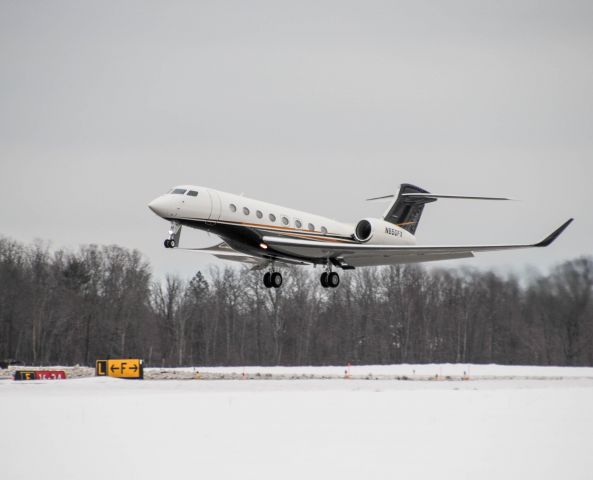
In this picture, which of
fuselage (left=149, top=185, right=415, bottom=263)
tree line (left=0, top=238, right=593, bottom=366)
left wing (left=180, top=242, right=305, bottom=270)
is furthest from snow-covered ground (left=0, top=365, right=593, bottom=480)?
tree line (left=0, top=238, right=593, bottom=366)

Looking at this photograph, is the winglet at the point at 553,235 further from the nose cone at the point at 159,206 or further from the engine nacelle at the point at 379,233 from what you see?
the nose cone at the point at 159,206

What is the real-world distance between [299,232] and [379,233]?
401 cm

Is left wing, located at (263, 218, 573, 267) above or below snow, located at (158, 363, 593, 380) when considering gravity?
above

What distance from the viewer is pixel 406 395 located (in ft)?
107

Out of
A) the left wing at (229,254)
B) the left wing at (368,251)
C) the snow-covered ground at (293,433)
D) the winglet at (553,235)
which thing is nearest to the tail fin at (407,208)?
the left wing at (368,251)

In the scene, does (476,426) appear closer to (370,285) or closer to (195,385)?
(195,385)

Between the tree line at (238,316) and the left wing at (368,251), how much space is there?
25.4 meters

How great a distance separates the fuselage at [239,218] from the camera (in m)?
28.4

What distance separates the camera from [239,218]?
2962 centimetres

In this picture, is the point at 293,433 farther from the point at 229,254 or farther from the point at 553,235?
the point at 229,254

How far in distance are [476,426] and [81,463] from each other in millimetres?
11447

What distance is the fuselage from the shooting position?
1117 inches

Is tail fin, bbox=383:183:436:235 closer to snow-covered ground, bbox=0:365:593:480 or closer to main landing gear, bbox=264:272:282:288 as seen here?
main landing gear, bbox=264:272:282:288

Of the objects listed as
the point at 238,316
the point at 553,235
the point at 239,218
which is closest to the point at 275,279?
the point at 239,218
